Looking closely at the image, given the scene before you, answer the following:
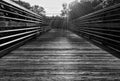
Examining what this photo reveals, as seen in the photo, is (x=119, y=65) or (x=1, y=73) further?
(x=119, y=65)

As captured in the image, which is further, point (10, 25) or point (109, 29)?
point (109, 29)

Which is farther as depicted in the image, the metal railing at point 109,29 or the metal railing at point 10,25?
the metal railing at point 109,29

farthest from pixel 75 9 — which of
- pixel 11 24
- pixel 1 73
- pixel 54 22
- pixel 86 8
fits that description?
pixel 1 73

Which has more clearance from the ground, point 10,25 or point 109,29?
point 10,25

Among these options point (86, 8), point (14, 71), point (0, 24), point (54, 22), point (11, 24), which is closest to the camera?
point (14, 71)

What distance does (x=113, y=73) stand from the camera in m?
1.55

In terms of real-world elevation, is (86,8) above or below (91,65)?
above

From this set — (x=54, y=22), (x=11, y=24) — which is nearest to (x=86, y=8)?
(x=54, y=22)

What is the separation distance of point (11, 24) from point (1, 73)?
149cm

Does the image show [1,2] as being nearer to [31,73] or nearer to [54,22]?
[31,73]

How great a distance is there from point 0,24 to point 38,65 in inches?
47.7

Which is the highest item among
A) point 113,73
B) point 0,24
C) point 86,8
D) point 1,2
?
point 86,8

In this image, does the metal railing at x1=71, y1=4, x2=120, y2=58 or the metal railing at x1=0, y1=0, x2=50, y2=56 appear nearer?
the metal railing at x1=0, y1=0, x2=50, y2=56

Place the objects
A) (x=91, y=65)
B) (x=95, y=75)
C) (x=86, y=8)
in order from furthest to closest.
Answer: (x=86, y=8), (x=91, y=65), (x=95, y=75)
